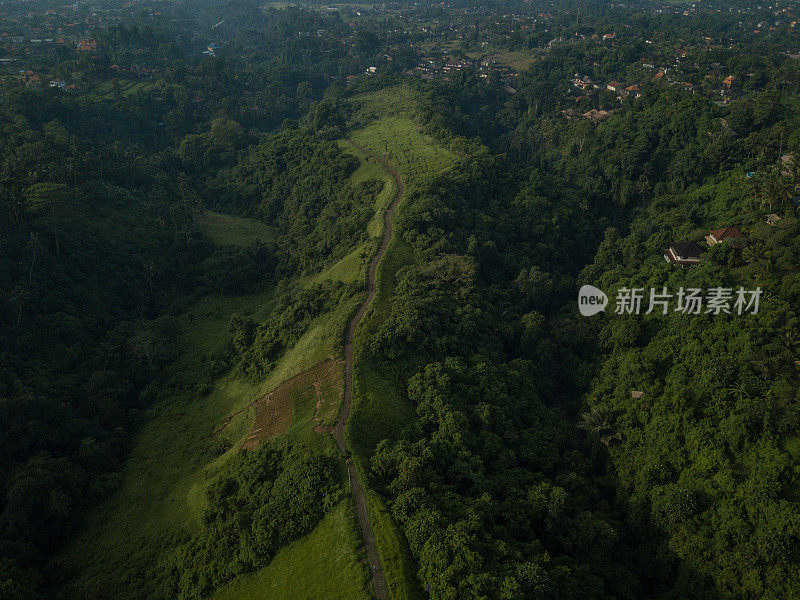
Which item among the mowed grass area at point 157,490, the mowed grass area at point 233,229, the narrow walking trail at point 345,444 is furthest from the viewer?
the mowed grass area at point 233,229

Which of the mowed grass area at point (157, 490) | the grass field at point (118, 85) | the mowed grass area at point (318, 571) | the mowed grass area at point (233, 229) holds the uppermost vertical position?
the grass field at point (118, 85)

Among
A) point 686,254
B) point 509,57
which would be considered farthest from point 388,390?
point 509,57

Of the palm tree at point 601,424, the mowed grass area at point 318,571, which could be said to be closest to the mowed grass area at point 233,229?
the palm tree at point 601,424

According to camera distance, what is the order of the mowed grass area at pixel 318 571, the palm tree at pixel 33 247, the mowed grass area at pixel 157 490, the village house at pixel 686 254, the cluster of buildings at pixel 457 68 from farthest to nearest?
1. the cluster of buildings at pixel 457 68
2. the village house at pixel 686 254
3. the palm tree at pixel 33 247
4. the mowed grass area at pixel 157 490
5. the mowed grass area at pixel 318 571

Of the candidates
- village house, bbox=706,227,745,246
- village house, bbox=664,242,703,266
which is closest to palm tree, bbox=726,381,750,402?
village house, bbox=664,242,703,266

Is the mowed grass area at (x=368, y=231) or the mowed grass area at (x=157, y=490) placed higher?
the mowed grass area at (x=368, y=231)

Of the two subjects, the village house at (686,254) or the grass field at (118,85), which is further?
the grass field at (118,85)

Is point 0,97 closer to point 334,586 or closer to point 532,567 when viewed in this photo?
point 334,586

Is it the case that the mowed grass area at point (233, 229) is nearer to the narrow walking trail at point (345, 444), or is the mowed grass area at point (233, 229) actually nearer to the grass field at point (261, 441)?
the grass field at point (261, 441)
